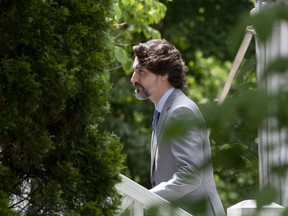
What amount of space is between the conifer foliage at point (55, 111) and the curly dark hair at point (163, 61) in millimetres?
1456

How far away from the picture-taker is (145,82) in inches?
222

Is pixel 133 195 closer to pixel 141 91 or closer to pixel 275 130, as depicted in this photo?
pixel 141 91

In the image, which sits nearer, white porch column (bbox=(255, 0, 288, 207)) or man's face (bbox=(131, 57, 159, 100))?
white porch column (bbox=(255, 0, 288, 207))

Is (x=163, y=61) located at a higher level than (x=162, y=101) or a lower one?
higher

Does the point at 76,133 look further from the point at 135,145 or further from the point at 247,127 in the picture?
the point at 135,145

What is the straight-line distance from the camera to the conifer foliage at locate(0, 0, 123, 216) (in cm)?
380

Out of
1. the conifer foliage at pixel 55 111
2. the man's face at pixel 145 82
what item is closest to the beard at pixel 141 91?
the man's face at pixel 145 82

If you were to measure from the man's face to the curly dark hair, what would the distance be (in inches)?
1.2

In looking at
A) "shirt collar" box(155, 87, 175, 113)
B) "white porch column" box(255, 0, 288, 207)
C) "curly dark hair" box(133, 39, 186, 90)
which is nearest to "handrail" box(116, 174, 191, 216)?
"shirt collar" box(155, 87, 175, 113)

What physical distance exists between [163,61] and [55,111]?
1865 millimetres

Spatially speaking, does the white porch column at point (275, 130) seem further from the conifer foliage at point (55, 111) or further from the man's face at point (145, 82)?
the man's face at point (145, 82)

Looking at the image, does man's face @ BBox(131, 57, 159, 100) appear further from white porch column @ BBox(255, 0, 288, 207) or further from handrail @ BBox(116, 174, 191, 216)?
white porch column @ BBox(255, 0, 288, 207)

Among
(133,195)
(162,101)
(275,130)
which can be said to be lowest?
(133,195)

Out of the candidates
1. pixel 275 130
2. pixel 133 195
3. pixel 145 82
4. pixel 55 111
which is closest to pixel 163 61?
pixel 145 82
